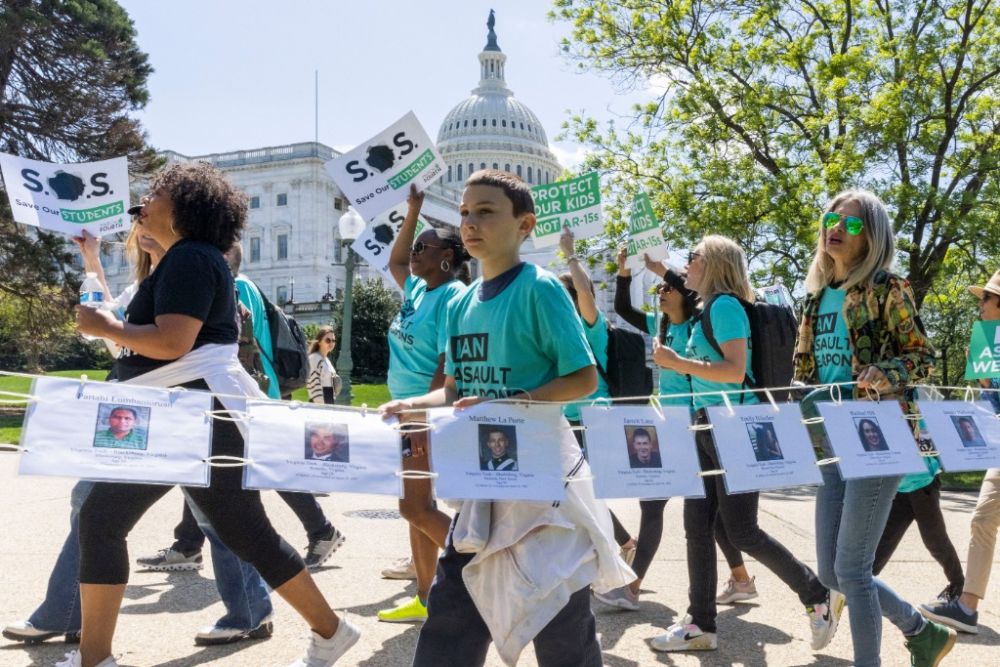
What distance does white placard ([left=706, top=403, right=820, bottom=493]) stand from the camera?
322 cm

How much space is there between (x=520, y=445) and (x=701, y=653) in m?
2.08

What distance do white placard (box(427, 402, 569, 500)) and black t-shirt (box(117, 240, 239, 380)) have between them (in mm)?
1069

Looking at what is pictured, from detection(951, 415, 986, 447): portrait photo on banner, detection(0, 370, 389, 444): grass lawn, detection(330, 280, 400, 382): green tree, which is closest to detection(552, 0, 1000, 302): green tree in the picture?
detection(0, 370, 389, 444): grass lawn

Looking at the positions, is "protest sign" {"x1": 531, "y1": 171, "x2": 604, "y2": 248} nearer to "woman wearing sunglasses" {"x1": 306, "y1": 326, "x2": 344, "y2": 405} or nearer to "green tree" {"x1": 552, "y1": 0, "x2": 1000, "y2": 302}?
"woman wearing sunglasses" {"x1": 306, "y1": 326, "x2": 344, "y2": 405}

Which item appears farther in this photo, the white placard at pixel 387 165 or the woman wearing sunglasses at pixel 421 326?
the white placard at pixel 387 165

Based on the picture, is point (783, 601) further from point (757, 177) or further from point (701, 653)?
point (757, 177)

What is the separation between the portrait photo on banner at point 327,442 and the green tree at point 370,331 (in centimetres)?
5622

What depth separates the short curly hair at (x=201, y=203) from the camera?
143 inches

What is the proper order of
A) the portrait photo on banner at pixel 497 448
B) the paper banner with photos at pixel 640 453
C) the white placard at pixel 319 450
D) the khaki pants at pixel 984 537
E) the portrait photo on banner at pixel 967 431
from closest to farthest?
the white placard at pixel 319 450, the portrait photo on banner at pixel 497 448, the paper banner with photos at pixel 640 453, the portrait photo on banner at pixel 967 431, the khaki pants at pixel 984 537

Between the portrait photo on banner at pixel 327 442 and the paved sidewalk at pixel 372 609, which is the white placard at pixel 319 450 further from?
the paved sidewalk at pixel 372 609

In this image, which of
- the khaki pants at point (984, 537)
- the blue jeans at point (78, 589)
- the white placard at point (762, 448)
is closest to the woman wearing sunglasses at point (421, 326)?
the blue jeans at point (78, 589)

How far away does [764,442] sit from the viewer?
11.0ft

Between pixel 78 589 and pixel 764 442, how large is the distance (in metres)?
3.01

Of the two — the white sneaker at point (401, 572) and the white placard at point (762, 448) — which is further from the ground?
the white placard at point (762, 448)
